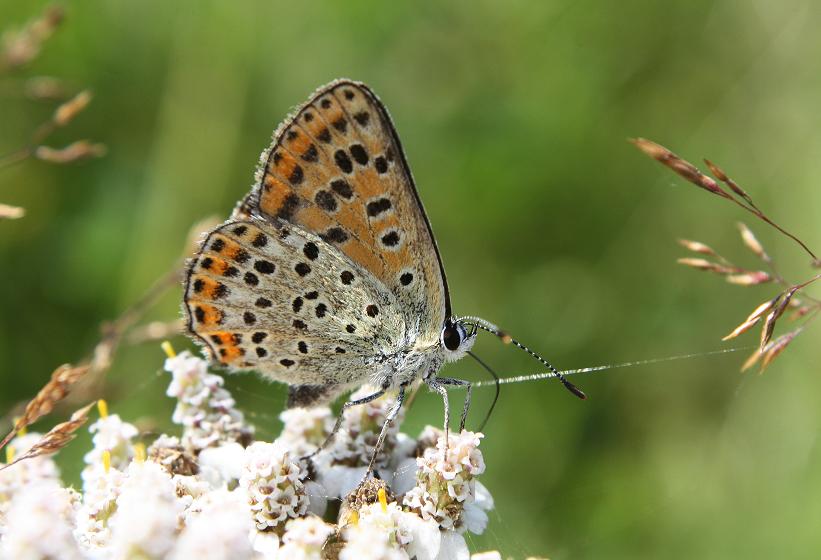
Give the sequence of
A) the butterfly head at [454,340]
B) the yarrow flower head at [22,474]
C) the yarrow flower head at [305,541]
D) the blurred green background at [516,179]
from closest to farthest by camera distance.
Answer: the yarrow flower head at [305,541]
the yarrow flower head at [22,474]
the butterfly head at [454,340]
the blurred green background at [516,179]

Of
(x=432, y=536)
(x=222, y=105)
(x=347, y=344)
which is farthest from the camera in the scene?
(x=222, y=105)

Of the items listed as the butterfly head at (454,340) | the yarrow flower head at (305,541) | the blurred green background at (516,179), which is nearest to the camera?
the yarrow flower head at (305,541)

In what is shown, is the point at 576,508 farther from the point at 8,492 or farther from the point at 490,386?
the point at 8,492

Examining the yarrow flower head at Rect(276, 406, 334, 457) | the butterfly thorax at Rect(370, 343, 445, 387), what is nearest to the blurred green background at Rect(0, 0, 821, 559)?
the butterfly thorax at Rect(370, 343, 445, 387)

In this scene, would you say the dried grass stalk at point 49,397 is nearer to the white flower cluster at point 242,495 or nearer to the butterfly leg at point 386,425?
the white flower cluster at point 242,495

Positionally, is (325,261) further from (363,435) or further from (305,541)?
(305,541)

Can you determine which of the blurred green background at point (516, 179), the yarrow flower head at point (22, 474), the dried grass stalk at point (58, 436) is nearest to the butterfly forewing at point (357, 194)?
the yarrow flower head at point (22, 474)

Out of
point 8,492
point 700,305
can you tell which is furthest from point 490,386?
point 8,492
